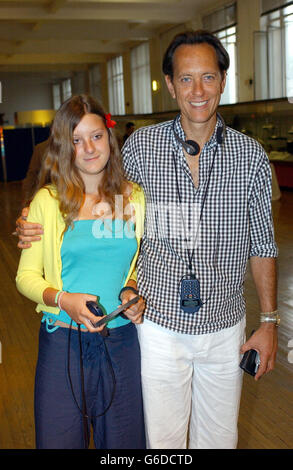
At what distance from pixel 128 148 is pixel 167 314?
632mm

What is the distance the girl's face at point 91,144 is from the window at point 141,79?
23886 mm

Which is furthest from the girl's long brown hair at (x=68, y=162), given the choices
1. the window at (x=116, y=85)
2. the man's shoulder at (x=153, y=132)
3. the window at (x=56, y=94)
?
the window at (x=56, y=94)

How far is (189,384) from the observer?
1972 millimetres

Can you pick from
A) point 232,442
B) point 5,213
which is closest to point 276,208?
point 5,213

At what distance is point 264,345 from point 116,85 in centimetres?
2907

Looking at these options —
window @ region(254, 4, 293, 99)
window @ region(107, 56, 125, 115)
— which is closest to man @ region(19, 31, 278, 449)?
window @ region(254, 4, 293, 99)

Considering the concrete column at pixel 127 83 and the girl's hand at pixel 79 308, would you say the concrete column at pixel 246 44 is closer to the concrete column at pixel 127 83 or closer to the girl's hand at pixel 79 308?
the concrete column at pixel 127 83

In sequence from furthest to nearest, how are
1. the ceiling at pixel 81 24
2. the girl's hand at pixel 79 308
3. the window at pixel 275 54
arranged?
1. the ceiling at pixel 81 24
2. the window at pixel 275 54
3. the girl's hand at pixel 79 308

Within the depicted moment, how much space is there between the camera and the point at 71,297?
5.50ft

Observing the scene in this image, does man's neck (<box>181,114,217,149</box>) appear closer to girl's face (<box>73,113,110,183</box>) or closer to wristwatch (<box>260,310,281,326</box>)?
girl's face (<box>73,113,110,183</box>)

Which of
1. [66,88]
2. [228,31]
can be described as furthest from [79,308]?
[66,88]

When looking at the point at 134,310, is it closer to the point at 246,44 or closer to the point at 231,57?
the point at 246,44

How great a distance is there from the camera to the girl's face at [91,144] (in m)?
1.79

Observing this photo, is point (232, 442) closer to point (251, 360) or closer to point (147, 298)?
point (251, 360)
